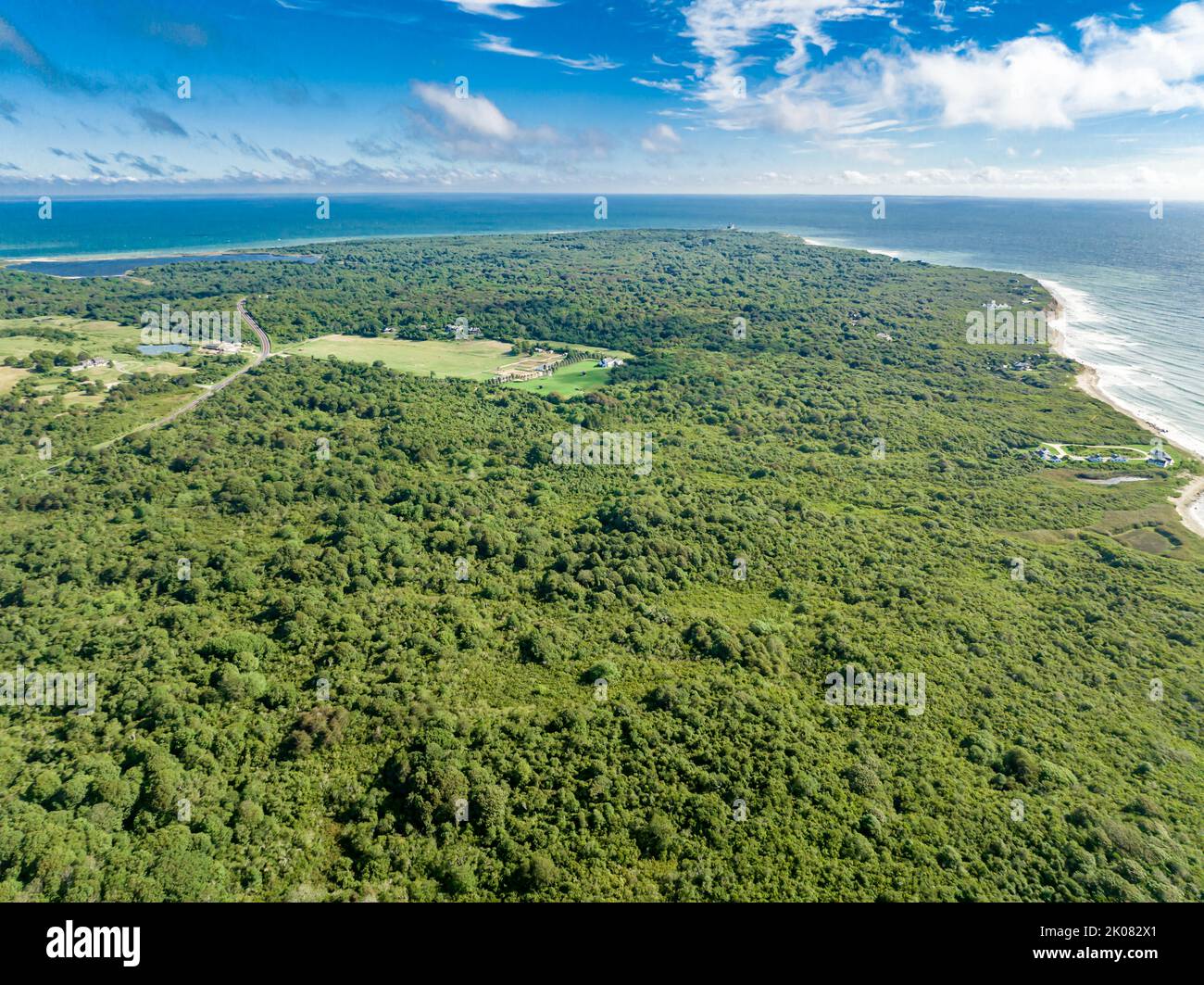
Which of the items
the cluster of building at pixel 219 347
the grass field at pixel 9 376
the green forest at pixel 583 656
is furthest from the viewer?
the cluster of building at pixel 219 347

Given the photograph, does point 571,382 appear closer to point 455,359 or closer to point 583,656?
point 455,359

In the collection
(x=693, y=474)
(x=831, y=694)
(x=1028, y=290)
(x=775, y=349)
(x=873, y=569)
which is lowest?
(x=831, y=694)

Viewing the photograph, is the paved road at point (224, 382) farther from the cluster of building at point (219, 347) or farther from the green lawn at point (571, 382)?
the green lawn at point (571, 382)

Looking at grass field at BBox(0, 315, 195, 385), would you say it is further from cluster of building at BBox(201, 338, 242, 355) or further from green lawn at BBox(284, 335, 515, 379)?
green lawn at BBox(284, 335, 515, 379)

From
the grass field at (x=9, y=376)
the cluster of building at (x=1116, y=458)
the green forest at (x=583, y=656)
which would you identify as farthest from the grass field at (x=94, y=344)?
the cluster of building at (x=1116, y=458)

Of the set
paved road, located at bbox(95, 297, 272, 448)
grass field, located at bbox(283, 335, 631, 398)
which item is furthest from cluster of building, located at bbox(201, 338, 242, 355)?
grass field, located at bbox(283, 335, 631, 398)
